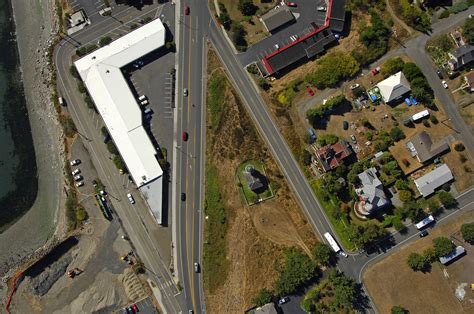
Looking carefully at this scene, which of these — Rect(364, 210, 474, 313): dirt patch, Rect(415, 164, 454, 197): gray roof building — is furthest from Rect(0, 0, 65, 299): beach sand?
Rect(415, 164, 454, 197): gray roof building

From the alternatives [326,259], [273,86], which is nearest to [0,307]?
[326,259]

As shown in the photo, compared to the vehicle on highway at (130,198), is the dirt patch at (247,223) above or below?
below

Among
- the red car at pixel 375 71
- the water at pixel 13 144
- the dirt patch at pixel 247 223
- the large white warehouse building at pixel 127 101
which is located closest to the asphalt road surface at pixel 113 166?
the large white warehouse building at pixel 127 101

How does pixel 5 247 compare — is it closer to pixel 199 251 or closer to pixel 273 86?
pixel 199 251

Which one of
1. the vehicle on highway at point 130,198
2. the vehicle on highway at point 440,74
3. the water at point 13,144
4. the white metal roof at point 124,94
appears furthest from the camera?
the water at point 13,144

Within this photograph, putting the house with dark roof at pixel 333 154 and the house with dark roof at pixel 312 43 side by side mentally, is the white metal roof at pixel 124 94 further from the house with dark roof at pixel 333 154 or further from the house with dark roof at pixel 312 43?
the house with dark roof at pixel 333 154

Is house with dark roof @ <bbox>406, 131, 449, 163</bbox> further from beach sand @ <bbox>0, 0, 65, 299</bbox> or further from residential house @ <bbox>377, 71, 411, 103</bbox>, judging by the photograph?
beach sand @ <bbox>0, 0, 65, 299</bbox>
